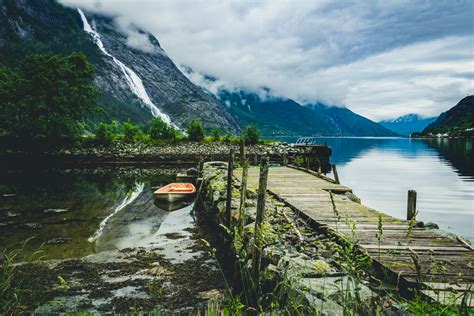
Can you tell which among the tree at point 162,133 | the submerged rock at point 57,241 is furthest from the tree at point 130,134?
the submerged rock at point 57,241

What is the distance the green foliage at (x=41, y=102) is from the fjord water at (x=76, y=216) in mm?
18259

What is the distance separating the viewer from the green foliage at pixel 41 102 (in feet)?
149

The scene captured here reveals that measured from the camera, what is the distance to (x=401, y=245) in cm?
753

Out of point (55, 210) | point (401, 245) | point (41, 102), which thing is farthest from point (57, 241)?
point (41, 102)

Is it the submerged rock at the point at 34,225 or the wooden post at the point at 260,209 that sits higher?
the wooden post at the point at 260,209

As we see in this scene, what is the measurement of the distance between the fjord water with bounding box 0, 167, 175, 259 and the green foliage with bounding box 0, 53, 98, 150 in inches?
719

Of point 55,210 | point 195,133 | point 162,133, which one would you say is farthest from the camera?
point 195,133

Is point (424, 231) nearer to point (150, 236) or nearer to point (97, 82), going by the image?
point (150, 236)

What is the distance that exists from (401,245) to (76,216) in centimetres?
1564

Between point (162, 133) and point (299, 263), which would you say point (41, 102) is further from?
point (299, 263)

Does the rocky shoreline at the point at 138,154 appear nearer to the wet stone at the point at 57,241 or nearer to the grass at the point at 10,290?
the wet stone at the point at 57,241

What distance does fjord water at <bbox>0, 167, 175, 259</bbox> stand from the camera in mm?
13352

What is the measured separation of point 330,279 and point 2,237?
1344 centimetres

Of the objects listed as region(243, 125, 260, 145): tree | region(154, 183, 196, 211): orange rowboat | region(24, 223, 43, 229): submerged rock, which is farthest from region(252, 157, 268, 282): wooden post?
region(243, 125, 260, 145): tree
